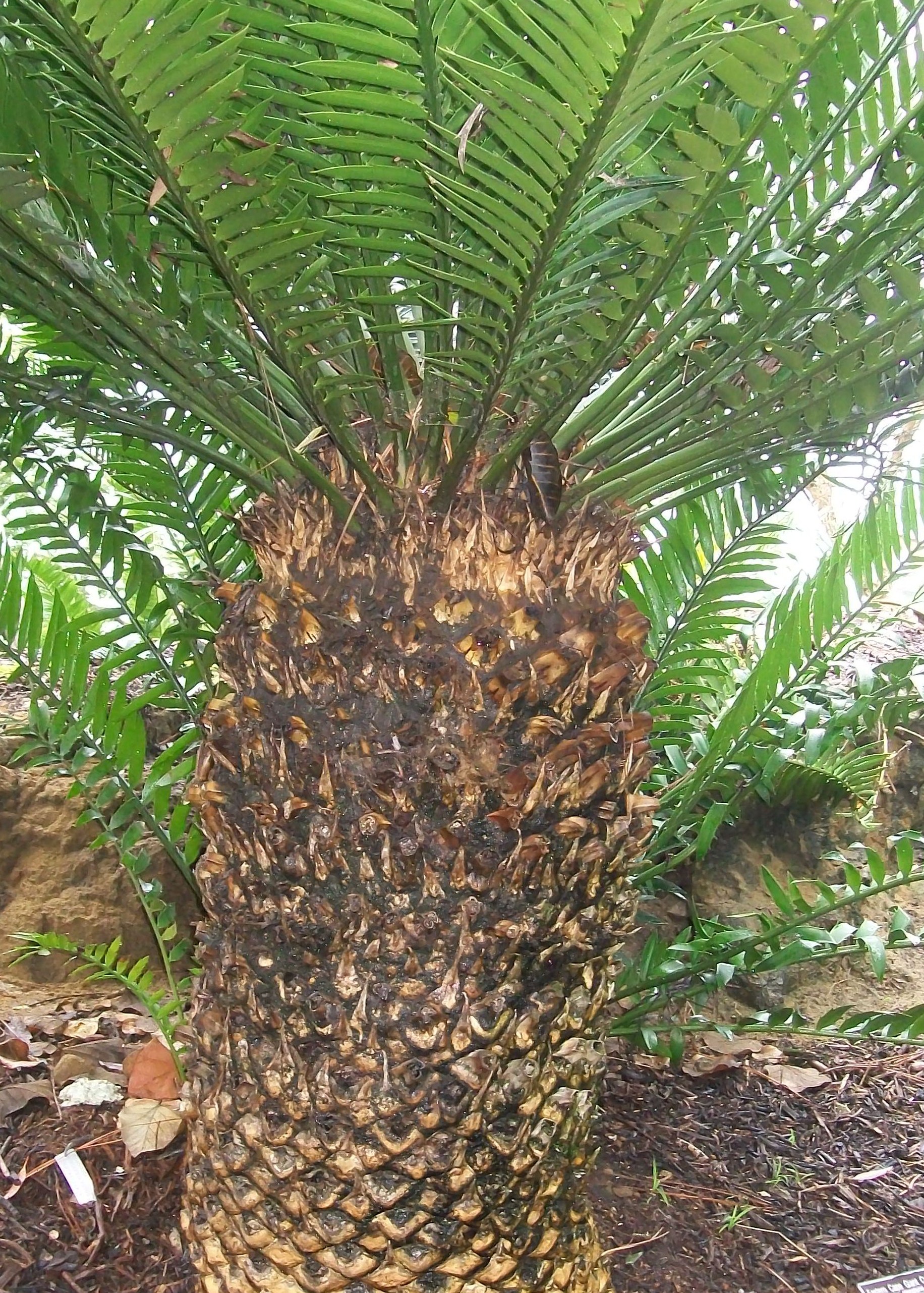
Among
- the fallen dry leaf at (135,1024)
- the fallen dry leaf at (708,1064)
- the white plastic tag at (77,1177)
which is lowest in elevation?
the fallen dry leaf at (708,1064)

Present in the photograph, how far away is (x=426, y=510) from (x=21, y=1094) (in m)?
1.22

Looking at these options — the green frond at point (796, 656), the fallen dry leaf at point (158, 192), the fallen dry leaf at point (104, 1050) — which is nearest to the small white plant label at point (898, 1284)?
the green frond at point (796, 656)

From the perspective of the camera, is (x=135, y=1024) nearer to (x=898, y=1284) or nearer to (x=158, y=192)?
(x=898, y=1284)

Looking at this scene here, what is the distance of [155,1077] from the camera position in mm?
1606

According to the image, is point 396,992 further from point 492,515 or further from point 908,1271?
point 908,1271

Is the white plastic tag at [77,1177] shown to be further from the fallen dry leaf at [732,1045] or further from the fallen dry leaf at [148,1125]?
the fallen dry leaf at [732,1045]

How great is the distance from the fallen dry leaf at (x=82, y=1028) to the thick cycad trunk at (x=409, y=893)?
0.72m

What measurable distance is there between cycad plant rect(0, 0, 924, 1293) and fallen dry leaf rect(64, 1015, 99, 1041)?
0.66 meters

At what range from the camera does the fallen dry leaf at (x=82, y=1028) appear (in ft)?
5.86

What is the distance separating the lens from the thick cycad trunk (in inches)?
41.9

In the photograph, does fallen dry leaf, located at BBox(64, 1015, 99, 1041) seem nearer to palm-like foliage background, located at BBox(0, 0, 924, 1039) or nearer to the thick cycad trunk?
palm-like foliage background, located at BBox(0, 0, 924, 1039)

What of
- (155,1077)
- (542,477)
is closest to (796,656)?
(542,477)

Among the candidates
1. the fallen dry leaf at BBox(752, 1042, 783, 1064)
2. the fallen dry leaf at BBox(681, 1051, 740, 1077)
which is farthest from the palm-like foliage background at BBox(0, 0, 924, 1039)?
the fallen dry leaf at BBox(752, 1042, 783, 1064)

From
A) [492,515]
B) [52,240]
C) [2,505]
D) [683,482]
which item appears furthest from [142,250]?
[2,505]
